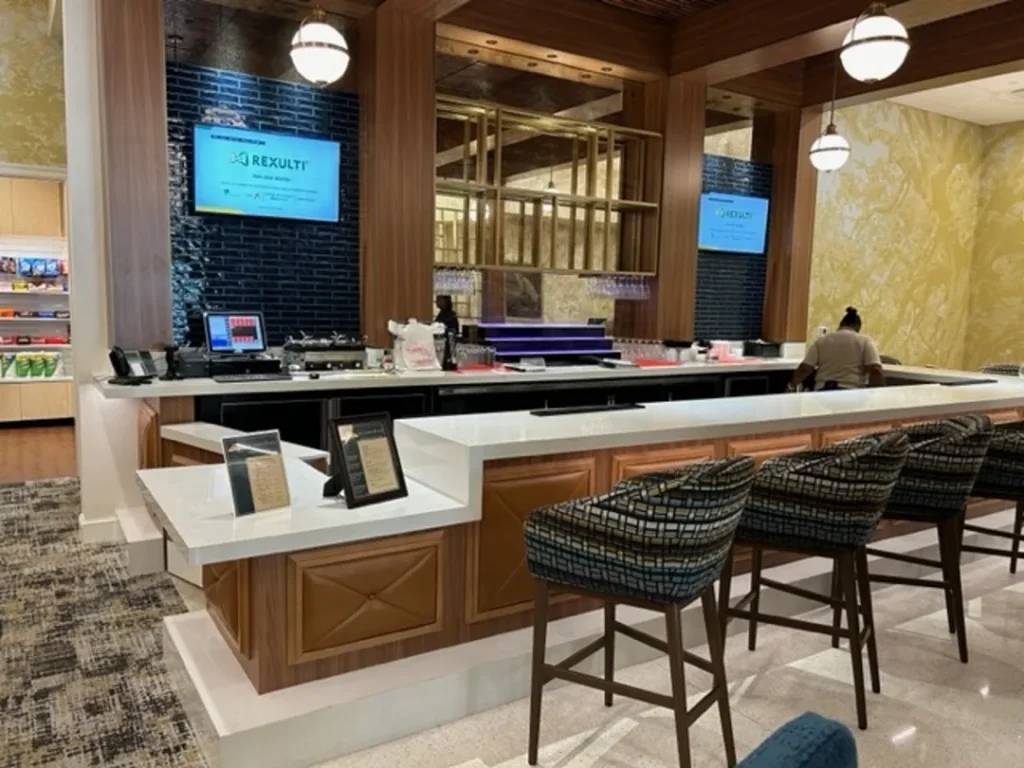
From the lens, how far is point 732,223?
23.6 ft

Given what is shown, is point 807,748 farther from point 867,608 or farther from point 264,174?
point 264,174

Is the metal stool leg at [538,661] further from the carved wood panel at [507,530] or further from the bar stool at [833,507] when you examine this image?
the bar stool at [833,507]

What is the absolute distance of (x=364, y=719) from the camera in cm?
228

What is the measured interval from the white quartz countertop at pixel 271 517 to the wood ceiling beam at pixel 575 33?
4071 mm

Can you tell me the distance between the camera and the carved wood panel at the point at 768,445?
10.7 feet

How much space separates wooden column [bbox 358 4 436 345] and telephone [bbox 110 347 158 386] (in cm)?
148

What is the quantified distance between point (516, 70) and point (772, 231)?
3034 mm

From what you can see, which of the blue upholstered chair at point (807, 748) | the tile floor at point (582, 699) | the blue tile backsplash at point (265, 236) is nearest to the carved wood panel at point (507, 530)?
the tile floor at point (582, 699)

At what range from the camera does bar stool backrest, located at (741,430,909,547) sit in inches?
94.6

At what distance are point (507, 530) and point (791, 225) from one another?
5.80m

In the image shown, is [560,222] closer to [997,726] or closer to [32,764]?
[997,726]

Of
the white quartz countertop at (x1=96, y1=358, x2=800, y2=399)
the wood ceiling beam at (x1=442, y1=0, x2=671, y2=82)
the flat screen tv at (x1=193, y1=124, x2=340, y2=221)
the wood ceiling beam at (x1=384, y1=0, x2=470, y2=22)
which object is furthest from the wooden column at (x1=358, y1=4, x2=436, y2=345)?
the white quartz countertop at (x1=96, y1=358, x2=800, y2=399)

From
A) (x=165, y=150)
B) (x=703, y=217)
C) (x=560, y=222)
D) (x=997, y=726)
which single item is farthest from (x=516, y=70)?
(x=997, y=726)

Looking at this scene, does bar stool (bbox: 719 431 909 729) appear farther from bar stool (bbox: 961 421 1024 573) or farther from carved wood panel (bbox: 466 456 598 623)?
bar stool (bbox: 961 421 1024 573)
